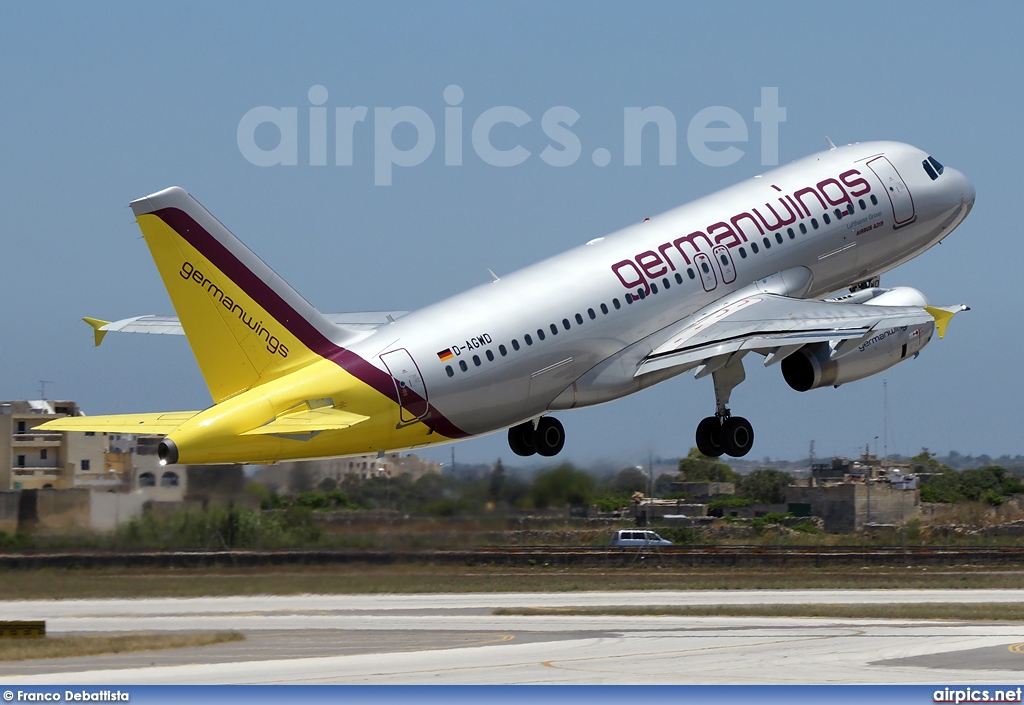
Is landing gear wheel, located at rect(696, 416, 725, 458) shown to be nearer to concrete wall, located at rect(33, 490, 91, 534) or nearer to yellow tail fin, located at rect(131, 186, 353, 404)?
yellow tail fin, located at rect(131, 186, 353, 404)

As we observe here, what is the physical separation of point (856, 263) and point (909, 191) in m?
3.18

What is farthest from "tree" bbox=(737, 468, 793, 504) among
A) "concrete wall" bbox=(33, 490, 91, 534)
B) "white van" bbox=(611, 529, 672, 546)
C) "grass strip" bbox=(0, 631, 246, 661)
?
"grass strip" bbox=(0, 631, 246, 661)

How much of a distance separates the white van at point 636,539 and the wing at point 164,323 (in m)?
26.1

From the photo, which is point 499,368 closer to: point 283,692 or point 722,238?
point 722,238

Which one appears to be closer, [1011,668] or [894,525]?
[1011,668]

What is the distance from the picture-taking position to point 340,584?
5397 cm

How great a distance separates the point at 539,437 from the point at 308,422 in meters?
11.7

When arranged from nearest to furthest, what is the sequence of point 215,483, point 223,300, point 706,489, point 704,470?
point 223,300 → point 215,483 → point 706,489 → point 704,470

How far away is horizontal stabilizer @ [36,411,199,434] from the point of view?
3981 cm

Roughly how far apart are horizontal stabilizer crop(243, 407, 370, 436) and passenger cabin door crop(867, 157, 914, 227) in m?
19.7

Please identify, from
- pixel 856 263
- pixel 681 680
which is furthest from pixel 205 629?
pixel 856 263

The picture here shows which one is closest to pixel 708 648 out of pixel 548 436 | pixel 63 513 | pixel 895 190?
pixel 548 436

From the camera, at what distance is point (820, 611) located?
177ft

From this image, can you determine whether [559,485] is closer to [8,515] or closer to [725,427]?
[725,427]
